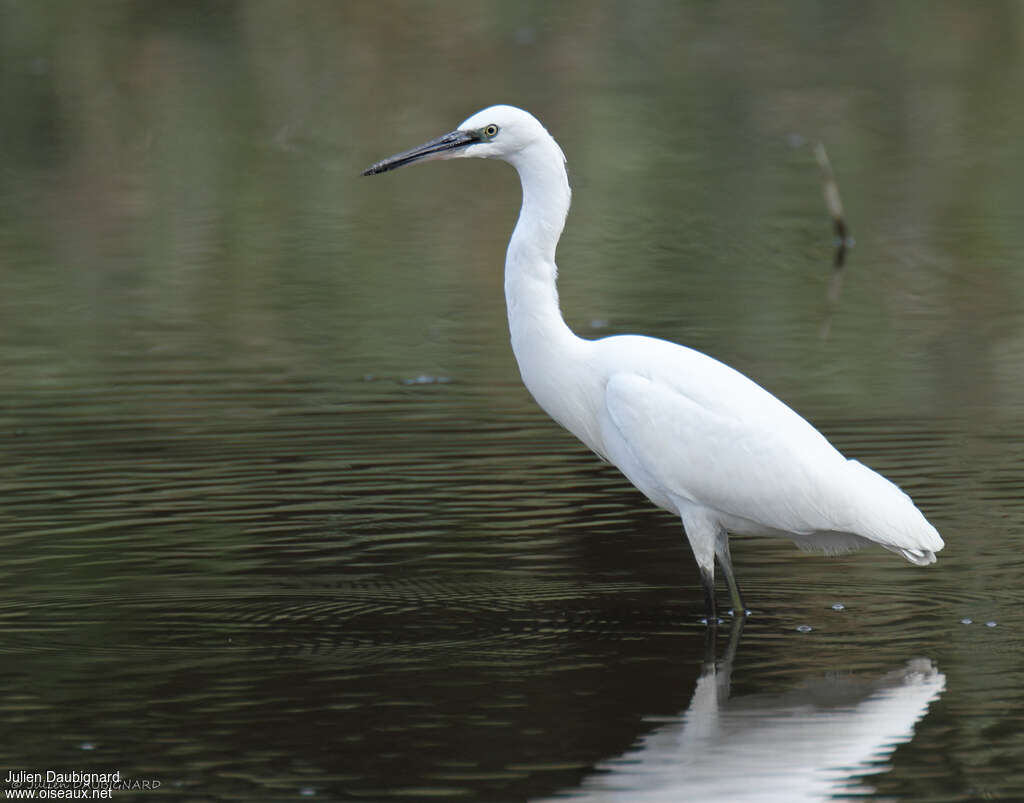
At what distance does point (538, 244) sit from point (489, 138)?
0.41 metres

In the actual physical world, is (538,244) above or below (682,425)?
above

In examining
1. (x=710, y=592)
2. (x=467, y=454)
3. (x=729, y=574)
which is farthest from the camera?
(x=467, y=454)

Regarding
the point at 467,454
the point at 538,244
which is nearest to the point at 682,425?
the point at 538,244

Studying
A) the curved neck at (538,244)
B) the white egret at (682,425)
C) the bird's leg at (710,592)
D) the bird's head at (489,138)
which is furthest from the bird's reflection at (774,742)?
the bird's head at (489,138)

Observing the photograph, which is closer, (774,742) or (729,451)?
(774,742)

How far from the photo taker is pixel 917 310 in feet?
38.0

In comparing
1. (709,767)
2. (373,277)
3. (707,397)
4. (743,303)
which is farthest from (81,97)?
(709,767)

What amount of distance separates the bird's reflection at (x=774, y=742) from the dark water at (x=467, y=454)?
2 cm

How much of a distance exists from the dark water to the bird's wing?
1.30 feet

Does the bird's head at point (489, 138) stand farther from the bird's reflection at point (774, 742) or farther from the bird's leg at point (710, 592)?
the bird's reflection at point (774, 742)

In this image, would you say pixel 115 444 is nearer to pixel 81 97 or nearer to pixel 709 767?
pixel 709 767

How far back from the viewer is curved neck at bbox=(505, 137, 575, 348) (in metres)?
6.52

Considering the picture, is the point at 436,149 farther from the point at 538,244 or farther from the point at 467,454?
the point at 467,454

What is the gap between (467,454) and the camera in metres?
8.41
